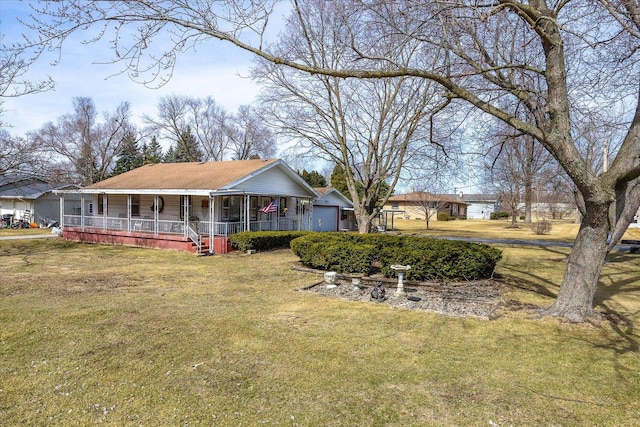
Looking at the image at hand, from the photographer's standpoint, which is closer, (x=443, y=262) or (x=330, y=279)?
(x=330, y=279)

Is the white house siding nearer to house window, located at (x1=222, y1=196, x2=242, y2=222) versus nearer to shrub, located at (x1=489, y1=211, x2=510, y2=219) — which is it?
shrub, located at (x1=489, y1=211, x2=510, y2=219)

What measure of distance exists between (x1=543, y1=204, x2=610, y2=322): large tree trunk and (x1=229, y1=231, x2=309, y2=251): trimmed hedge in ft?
41.1

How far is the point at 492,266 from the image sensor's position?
1099 cm

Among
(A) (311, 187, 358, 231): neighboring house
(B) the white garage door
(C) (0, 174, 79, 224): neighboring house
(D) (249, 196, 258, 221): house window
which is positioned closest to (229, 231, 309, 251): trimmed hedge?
(D) (249, 196, 258, 221): house window

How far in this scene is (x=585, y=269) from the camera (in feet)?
22.2

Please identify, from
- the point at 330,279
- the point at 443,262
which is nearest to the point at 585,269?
the point at 443,262

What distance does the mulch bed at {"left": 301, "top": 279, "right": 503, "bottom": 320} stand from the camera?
7.63 m

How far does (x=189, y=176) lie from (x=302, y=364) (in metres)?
17.8

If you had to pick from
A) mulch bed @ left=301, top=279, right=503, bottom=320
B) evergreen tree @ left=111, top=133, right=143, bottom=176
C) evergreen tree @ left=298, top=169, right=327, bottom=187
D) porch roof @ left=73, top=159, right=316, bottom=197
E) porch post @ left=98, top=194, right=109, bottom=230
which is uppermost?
evergreen tree @ left=111, top=133, right=143, bottom=176

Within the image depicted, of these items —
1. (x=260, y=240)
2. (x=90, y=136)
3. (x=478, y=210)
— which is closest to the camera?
(x=260, y=240)

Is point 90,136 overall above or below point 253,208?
above

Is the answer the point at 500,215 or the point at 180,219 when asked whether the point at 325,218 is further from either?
the point at 500,215

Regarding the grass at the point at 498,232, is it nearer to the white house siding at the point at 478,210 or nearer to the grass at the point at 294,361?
the grass at the point at 294,361

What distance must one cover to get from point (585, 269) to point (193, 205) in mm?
17293
